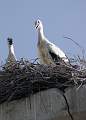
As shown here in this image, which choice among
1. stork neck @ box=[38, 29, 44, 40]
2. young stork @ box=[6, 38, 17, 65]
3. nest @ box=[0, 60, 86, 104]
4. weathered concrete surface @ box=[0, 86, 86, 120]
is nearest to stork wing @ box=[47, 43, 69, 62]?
stork neck @ box=[38, 29, 44, 40]

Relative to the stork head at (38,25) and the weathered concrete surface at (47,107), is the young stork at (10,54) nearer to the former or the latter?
the stork head at (38,25)

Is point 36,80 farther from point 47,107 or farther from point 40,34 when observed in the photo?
point 40,34

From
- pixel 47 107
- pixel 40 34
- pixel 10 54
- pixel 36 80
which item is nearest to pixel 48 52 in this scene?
pixel 40 34

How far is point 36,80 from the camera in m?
7.06

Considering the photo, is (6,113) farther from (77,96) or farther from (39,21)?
(39,21)

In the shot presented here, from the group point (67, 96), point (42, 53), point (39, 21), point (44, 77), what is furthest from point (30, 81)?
point (39, 21)

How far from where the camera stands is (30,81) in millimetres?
7109

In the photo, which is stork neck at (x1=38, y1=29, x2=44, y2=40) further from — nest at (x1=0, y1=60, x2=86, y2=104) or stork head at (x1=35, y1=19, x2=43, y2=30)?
nest at (x1=0, y1=60, x2=86, y2=104)

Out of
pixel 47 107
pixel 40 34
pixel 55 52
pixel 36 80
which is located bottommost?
pixel 47 107

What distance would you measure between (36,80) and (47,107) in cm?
46

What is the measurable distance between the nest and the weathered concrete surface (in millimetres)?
90

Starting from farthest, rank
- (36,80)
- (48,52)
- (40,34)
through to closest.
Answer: (40,34) → (48,52) → (36,80)

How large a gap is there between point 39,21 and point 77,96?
4290 millimetres

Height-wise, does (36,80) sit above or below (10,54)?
below
